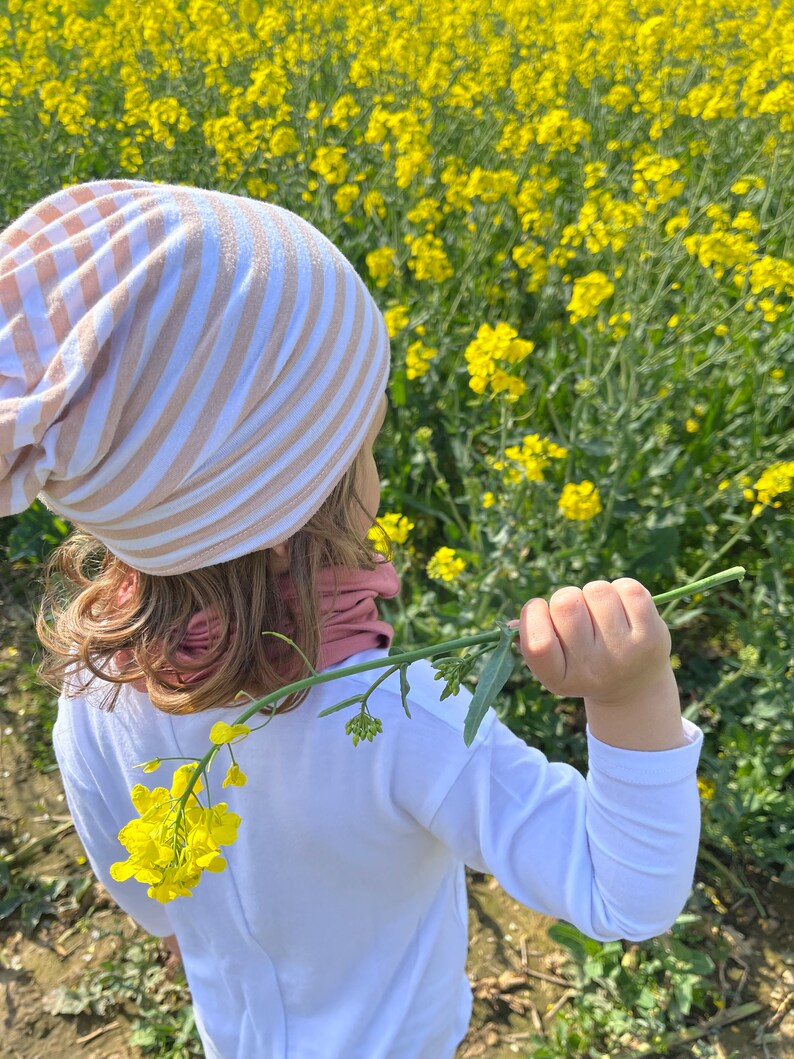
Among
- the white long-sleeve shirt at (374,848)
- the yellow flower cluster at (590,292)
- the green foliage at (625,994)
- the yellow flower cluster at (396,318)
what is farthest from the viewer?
the yellow flower cluster at (396,318)

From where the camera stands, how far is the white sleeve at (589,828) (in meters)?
0.81

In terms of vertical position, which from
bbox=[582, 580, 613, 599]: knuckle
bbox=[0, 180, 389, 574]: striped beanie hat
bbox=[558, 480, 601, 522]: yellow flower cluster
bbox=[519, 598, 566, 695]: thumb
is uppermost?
bbox=[0, 180, 389, 574]: striped beanie hat

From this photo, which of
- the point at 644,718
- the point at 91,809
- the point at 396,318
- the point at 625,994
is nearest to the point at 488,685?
the point at 644,718

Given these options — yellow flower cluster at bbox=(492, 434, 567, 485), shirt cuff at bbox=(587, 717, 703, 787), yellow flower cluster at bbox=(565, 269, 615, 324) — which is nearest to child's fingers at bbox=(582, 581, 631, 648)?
shirt cuff at bbox=(587, 717, 703, 787)

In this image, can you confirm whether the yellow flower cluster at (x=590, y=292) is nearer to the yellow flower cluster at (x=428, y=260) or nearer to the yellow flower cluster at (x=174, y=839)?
the yellow flower cluster at (x=428, y=260)

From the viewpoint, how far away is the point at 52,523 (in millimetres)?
2746

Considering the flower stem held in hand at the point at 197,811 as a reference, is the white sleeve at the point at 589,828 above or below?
below

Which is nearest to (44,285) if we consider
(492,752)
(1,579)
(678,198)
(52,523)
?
(492,752)

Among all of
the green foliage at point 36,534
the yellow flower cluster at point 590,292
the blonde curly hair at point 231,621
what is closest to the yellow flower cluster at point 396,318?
the yellow flower cluster at point 590,292

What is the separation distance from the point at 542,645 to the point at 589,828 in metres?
0.26

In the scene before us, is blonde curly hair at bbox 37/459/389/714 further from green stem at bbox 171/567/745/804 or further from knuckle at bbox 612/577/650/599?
knuckle at bbox 612/577/650/599

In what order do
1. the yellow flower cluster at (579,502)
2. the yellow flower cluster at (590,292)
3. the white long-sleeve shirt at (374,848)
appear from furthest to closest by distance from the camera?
the yellow flower cluster at (590,292) → the yellow flower cluster at (579,502) → the white long-sleeve shirt at (374,848)

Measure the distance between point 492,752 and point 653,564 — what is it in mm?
1591

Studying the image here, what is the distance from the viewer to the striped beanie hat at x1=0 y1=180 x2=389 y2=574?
69 centimetres
